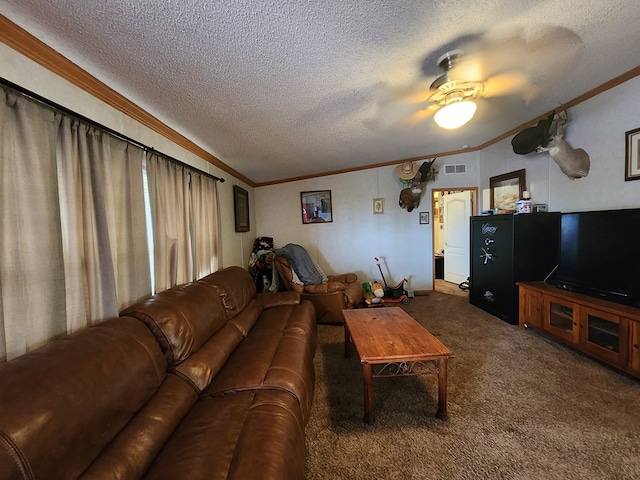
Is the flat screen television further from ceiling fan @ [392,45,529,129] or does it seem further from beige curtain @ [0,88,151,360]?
beige curtain @ [0,88,151,360]

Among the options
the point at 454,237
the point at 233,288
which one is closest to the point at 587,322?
the point at 454,237

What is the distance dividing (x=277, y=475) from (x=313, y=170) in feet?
12.9

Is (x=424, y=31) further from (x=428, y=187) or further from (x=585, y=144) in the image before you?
(x=428, y=187)

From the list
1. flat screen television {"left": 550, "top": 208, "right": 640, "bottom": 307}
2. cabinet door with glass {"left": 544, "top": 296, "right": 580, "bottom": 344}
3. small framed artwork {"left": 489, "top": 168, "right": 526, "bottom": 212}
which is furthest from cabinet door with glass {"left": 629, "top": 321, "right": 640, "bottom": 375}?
small framed artwork {"left": 489, "top": 168, "right": 526, "bottom": 212}

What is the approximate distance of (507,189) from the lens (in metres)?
3.63

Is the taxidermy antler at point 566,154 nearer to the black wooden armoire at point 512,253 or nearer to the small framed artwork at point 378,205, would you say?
the black wooden armoire at point 512,253

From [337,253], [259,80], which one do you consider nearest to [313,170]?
[337,253]

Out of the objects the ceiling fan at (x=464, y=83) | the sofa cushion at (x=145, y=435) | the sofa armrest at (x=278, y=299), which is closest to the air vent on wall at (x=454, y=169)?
the ceiling fan at (x=464, y=83)

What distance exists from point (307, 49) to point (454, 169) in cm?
375

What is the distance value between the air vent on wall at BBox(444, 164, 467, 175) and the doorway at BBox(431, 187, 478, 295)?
297 millimetres

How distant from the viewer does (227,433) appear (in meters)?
1.05

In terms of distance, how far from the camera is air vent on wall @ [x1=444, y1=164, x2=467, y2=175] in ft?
14.0

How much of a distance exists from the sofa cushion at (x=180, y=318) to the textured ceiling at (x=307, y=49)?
137 cm

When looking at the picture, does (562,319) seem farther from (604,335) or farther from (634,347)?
(634,347)
